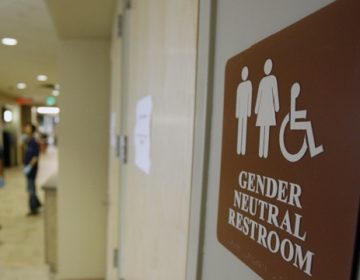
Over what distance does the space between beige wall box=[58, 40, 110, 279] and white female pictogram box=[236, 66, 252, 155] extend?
257 centimetres

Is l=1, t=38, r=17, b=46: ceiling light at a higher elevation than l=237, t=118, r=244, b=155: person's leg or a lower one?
higher

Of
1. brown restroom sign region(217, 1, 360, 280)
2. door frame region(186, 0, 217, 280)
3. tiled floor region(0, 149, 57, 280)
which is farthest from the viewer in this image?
tiled floor region(0, 149, 57, 280)

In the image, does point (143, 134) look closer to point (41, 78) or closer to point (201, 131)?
point (201, 131)

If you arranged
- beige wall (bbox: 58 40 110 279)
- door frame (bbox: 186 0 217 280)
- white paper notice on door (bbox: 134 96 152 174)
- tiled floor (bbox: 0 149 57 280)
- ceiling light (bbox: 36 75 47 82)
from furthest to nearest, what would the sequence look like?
ceiling light (bbox: 36 75 47 82) → tiled floor (bbox: 0 149 57 280) → beige wall (bbox: 58 40 110 279) → white paper notice on door (bbox: 134 96 152 174) → door frame (bbox: 186 0 217 280)

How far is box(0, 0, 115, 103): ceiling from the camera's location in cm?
196

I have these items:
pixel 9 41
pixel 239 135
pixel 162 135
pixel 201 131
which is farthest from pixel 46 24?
pixel 239 135

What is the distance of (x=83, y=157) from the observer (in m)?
2.79

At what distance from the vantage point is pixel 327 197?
0.25 meters

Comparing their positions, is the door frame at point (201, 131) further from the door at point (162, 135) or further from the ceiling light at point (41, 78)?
the ceiling light at point (41, 78)

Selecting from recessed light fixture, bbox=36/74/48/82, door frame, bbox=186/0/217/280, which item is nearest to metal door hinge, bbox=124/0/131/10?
door frame, bbox=186/0/217/280

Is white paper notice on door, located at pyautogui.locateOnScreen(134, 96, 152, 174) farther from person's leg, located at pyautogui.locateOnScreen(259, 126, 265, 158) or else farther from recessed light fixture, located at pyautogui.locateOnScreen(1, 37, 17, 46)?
recessed light fixture, located at pyautogui.locateOnScreen(1, 37, 17, 46)

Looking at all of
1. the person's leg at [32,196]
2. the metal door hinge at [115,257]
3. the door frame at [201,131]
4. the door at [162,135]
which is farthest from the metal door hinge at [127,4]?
the person's leg at [32,196]

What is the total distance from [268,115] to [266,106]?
1cm

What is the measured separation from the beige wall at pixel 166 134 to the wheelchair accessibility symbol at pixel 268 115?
0.49 ft
